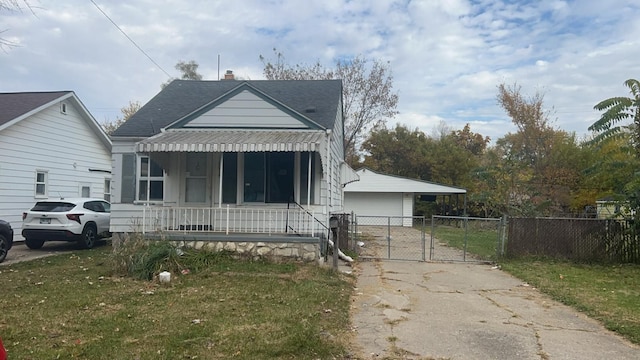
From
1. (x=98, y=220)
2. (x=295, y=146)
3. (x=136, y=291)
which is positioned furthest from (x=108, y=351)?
(x=98, y=220)

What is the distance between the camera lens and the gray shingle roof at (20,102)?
14883 mm

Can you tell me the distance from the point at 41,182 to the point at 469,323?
1529 centimetres

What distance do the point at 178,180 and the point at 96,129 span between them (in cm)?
921

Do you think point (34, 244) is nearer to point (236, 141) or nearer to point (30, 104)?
point (30, 104)

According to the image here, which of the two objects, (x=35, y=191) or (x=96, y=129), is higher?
(x=96, y=129)

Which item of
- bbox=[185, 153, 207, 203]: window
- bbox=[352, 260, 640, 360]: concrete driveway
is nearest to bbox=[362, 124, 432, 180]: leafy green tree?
bbox=[185, 153, 207, 203]: window

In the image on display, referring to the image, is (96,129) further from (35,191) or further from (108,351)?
(108,351)

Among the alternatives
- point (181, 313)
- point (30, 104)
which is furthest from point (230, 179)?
point (30, 104)

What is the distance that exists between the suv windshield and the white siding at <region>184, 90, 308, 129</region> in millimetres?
4327

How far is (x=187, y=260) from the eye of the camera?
9.44m

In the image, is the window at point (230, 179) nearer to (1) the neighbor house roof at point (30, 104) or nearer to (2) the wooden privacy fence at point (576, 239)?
(2) the wooden privacy fence at point (576, 239)

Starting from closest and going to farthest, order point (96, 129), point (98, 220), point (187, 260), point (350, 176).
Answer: point (187, 260) → point (98, 220) → point (350, 176) → point (96, 129)

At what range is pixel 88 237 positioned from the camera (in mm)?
13477

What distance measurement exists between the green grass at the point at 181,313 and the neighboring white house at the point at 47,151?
20.7 ft
